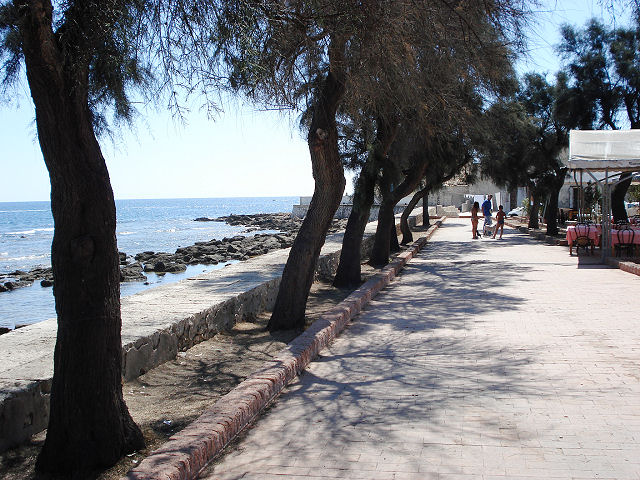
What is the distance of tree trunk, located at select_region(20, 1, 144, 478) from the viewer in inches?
160

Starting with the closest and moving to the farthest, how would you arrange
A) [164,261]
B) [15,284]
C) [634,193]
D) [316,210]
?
1. [316,210]
2. [15,284]
3. [164,261]
4. [634,193]

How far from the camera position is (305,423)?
5.07m

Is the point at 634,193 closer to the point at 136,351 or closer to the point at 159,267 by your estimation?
the point at 159,267

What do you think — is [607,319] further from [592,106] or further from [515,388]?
[592,106]

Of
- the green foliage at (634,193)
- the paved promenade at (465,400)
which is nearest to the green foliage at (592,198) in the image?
the green foliage at (634,193)

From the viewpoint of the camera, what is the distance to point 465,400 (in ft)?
18.1

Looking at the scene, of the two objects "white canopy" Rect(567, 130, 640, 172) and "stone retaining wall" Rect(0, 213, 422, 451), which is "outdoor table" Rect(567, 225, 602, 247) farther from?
"stone retaining wall" Rect(0, 213, 422, 451)

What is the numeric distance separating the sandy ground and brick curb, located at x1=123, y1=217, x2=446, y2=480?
A: 0.23m

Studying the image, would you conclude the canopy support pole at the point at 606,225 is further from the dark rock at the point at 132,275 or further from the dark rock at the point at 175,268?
the dark rock at the point at 175,268

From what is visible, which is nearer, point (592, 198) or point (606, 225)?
point (606, 225)

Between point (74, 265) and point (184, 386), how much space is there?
2.24 meters

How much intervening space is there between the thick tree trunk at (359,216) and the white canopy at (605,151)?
5.93 metres

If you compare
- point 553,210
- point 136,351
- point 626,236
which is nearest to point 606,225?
point 626,236

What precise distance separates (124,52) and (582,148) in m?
14.4
